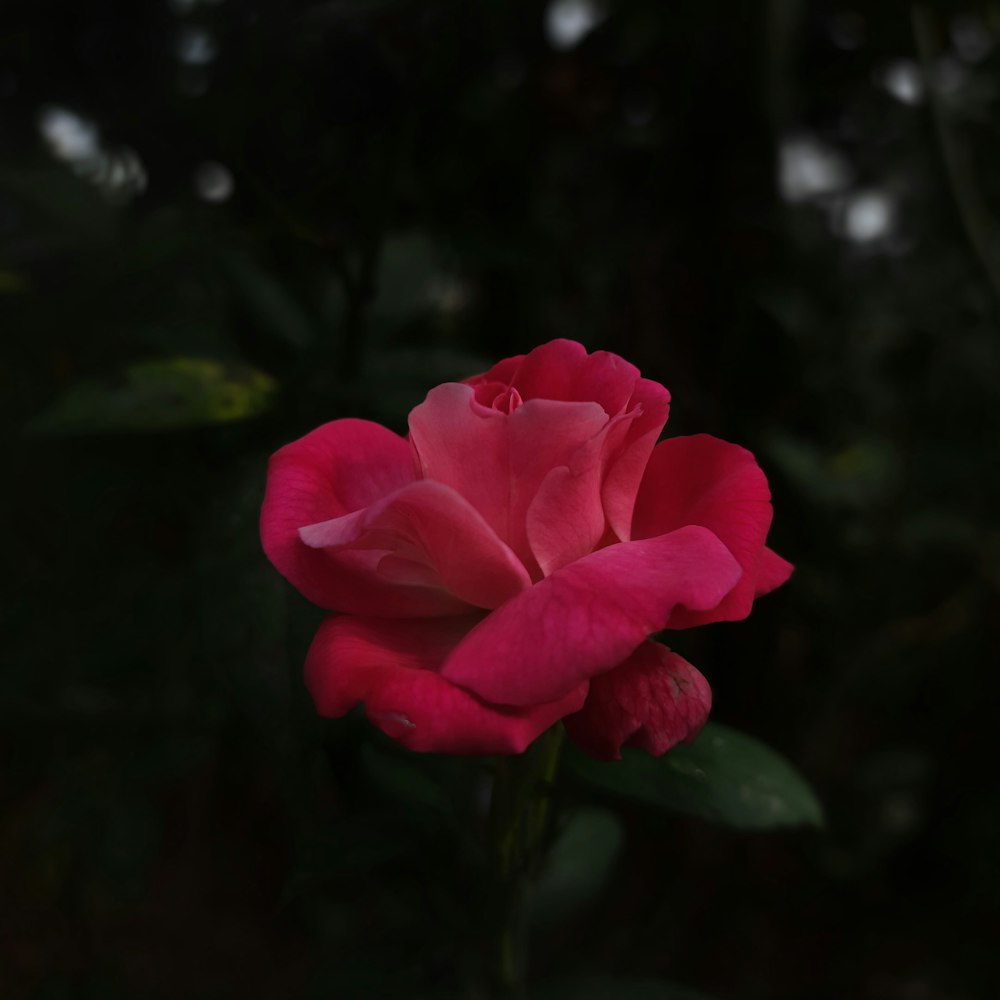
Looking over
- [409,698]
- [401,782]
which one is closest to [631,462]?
[409,698]

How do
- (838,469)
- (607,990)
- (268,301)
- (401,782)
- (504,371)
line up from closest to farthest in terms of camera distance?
(504,371)
(401,782)
(607,990)
(268,301)
(838,469)

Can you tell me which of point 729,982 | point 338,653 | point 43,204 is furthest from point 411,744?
point 729,982

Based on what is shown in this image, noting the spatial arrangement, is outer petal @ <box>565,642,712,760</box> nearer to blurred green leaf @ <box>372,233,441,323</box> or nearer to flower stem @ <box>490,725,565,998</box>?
flower stem @ <box>490,725,565,998</box>

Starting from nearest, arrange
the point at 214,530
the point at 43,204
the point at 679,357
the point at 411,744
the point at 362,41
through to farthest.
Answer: the point at 411,744
the point at 214,530
the point at 362,41
the point at 679,357
the point at 43,204


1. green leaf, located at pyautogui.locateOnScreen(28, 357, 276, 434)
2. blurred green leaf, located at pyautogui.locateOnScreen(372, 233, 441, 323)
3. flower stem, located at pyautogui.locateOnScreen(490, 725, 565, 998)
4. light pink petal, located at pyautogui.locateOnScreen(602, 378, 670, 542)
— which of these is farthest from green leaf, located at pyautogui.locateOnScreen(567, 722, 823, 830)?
blurred green leaf, located at pyautogui.locateOnScreen(372, 233, 441, 323)

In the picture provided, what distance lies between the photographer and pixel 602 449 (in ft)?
1.22

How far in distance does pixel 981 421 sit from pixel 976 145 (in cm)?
44

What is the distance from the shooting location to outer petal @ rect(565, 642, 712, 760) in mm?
346

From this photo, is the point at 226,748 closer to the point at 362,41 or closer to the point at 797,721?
the point at 797,721

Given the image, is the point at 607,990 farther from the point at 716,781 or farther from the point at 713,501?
the point at 713,501

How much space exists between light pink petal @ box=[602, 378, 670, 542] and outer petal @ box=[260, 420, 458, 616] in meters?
0.08

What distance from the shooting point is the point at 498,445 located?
1.23 feet

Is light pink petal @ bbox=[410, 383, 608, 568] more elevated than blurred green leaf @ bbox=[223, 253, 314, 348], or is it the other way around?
light pink petal @ bbox=[410, 383, 608, 568]

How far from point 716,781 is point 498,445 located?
0.23 m
